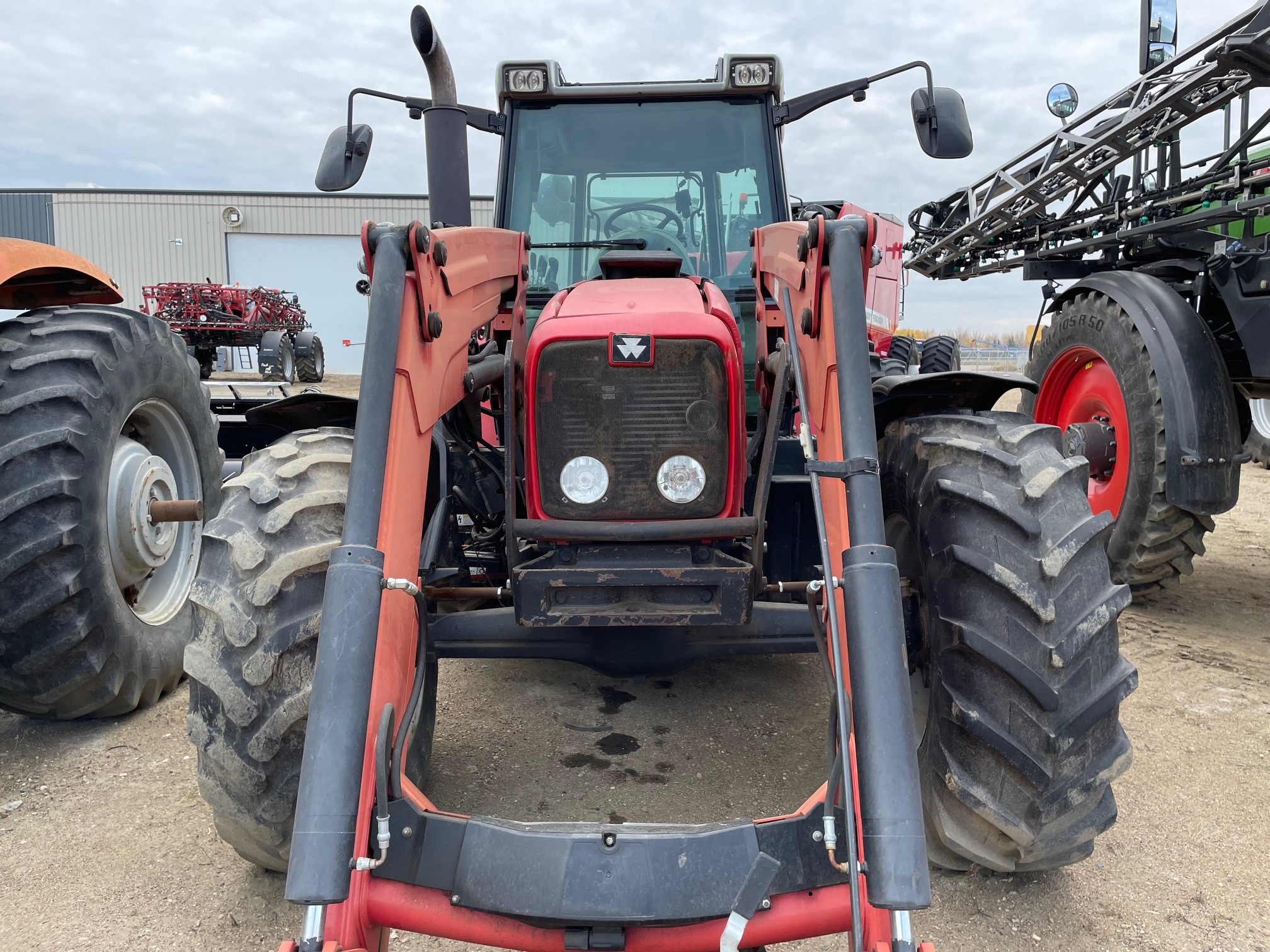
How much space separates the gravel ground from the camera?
7.39 feet

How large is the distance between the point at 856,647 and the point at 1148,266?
192 inches

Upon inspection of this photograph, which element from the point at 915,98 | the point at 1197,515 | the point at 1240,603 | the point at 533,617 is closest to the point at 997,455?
the point at 533,617

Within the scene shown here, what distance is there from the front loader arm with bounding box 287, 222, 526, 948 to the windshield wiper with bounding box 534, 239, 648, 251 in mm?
1093

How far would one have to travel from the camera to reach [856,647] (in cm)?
169

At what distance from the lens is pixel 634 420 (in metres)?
2.39

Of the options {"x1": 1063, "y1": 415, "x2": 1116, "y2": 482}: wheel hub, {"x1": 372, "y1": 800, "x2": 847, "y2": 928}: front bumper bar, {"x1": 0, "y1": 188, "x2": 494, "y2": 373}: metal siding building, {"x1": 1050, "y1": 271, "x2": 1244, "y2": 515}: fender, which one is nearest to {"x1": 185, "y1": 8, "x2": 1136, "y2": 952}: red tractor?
{"x1": 372, "y1": 800, "x2": 847, "y2": 928}: front bumper bar

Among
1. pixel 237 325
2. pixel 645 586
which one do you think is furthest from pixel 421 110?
pixel 237 325

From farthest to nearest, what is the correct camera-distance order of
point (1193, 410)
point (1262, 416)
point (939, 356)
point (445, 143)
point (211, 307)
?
1. point (211, 307)
2. point (939, 356)
3. point (1262, 416)
4. point (1193, 410)
5. point (445, 143)

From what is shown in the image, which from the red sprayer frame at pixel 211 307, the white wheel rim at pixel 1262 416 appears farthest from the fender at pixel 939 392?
the red sprayer frame at pixel 211 307

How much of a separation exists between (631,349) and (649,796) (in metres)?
1.45

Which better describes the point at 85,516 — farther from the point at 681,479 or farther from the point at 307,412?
the point at 681,479

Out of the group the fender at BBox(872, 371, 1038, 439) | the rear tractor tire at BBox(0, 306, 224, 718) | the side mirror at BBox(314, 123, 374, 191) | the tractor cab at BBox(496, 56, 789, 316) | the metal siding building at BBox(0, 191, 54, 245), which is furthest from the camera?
the metal siding building at BBox(0, 191, 54, 245)

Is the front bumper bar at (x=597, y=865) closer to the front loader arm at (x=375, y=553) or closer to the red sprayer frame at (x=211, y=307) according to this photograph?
the front loader arm at (x=375, y=553)

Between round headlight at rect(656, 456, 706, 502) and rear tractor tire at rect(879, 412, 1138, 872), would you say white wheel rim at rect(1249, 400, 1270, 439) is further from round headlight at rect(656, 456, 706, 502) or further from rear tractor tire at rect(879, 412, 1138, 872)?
round headlight at rect(656, 456, 706, 502)
